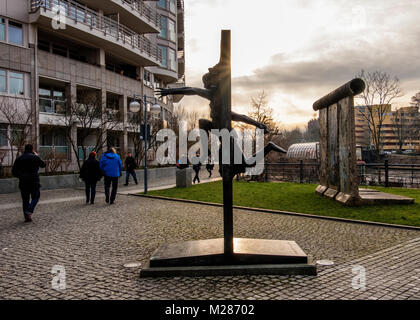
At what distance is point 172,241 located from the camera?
6422mm

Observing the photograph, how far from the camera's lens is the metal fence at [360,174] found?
1661 cm

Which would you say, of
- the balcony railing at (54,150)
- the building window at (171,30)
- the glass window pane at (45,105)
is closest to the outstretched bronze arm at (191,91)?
the balcony railing at (54,150)

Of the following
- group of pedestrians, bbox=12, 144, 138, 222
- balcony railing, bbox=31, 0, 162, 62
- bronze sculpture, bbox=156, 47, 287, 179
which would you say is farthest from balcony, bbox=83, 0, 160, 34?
bronze sculpture, bbox=156, 47, 287, 179

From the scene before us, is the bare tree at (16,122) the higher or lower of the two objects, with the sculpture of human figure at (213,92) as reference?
higher

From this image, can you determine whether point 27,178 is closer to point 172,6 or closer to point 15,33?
point 15,33

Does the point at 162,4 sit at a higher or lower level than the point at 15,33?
higher

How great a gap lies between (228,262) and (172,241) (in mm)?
2039

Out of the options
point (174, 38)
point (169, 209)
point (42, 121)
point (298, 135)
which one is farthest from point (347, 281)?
point (298, 135)

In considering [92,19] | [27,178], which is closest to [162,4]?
[92,19]

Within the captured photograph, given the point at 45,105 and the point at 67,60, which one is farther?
the point at 67,60

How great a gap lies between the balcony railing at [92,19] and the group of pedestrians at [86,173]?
47.5 feet

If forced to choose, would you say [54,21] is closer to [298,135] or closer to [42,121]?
[42,121]

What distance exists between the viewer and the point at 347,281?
4137 mm

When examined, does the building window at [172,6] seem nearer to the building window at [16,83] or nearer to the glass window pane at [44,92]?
the glass window pane at [44,92]
